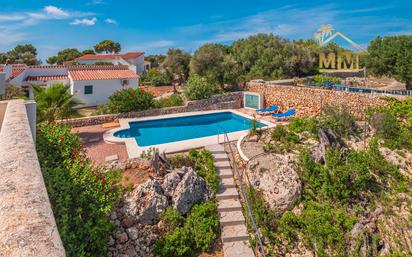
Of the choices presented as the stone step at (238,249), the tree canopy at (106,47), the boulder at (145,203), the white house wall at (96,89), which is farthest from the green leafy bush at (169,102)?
the tree canopy at (106,47)

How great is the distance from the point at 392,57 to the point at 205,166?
857 inches

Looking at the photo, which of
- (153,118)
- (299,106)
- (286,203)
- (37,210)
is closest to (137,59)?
(153,118)

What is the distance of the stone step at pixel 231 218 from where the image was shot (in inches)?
362

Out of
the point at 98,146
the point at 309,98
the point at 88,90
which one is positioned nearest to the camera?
the point at 98,146

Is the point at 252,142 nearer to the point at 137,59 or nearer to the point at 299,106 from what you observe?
the point at 299,106

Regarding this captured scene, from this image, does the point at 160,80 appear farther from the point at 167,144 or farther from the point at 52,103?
the point at 167,144

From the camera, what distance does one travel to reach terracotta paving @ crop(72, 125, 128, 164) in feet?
39.7

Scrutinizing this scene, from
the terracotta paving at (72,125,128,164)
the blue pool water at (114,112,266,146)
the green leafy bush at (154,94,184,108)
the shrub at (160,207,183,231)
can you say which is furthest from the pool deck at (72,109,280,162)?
the green leafy bush at (154,94,184,108)

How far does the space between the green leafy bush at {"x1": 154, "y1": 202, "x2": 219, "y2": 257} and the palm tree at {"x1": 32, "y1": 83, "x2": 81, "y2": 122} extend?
8.64m

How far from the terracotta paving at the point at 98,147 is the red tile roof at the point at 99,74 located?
8408 millimetres

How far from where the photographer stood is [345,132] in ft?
45.3

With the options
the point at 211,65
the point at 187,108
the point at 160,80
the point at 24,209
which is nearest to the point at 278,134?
the point at 187,108

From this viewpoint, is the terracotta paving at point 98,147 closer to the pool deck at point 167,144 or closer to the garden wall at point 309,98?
the pool deck at point 167,144

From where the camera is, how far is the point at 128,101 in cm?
1928
